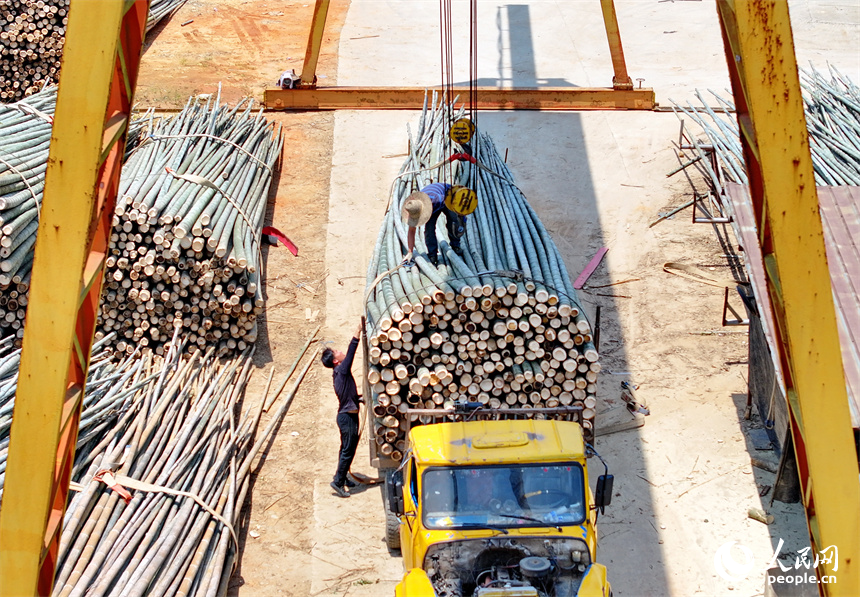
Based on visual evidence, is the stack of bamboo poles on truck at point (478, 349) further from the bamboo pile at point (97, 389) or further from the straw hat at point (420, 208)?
the bamboo pile at point (97, 389)

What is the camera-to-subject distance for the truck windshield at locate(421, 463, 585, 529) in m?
7.16

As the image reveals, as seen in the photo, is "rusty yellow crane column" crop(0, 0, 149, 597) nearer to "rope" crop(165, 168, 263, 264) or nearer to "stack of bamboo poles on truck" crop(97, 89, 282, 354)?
"stack of bamboo poles on truck" crop(97, 89, 282, 354)

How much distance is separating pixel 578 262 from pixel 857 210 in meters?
4.23

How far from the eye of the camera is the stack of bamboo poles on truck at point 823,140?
44.3 ft

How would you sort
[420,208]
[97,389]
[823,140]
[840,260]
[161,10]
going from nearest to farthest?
[97,389] < [420,208] < [840,260] < [823,140] < [161,10]

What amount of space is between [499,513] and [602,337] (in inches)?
233

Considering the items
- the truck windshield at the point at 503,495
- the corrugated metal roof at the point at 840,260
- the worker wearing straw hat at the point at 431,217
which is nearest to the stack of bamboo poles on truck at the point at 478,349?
the worker wearing straw hat at the point at 431,217

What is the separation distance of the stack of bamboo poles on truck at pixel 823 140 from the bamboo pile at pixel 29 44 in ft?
37.6

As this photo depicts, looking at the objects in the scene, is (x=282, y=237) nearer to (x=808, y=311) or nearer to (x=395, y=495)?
(x=395, y=495)

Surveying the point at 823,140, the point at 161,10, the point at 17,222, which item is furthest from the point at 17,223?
the point at 161,10

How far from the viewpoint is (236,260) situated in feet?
38.7

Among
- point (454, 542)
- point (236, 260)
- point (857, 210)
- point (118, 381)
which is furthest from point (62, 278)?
point (857, 210)

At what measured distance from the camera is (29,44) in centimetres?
1750

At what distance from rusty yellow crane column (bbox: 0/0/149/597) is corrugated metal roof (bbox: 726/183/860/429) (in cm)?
599
